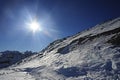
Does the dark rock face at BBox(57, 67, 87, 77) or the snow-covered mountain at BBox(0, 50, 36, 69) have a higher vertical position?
the snow-covered mountain at BBox(0, 50, 36, 69)

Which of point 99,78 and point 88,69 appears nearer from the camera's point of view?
point 99,78

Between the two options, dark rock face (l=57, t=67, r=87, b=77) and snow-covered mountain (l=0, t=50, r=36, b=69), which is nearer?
dark rock face (l=57, t=67, r=87, b=77)

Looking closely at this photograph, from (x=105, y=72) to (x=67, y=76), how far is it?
2.53 m

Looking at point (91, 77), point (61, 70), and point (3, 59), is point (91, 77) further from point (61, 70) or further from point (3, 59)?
point (3, 59)

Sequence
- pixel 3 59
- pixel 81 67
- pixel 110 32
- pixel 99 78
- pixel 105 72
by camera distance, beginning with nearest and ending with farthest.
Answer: pixel 99 78, pixel 105 72, pixel 81 67, pixel 110 32, pixel 3 59

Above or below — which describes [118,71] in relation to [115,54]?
below

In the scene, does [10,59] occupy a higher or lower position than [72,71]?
higher

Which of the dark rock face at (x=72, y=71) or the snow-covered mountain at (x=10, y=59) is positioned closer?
the dark rock face at (x=72, y=71)

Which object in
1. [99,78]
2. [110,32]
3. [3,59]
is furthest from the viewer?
[3,59]

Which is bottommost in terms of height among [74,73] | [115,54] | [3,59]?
[74,73]

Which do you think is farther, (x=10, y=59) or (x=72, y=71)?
(x=10, y=59)

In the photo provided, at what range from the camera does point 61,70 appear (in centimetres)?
1276

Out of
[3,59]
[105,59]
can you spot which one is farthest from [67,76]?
[3,59]

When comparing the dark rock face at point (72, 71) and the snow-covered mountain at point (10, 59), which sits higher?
the snow-covered mountain at point (10, 59)
